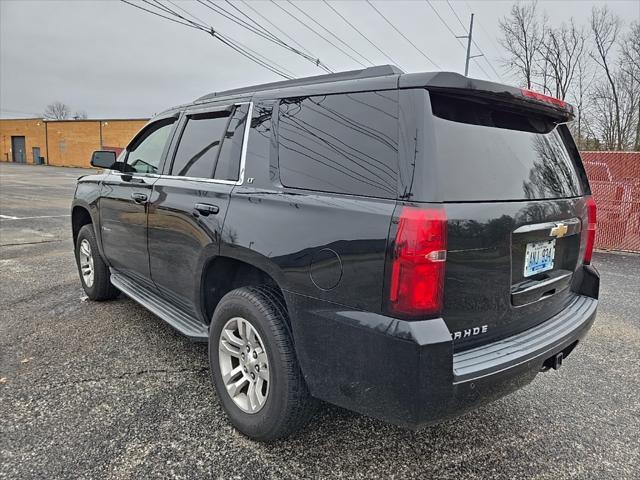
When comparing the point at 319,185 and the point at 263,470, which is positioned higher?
the point at 319,185

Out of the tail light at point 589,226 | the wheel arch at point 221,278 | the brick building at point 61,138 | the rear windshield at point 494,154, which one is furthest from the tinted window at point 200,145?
the brick building at point 61,138

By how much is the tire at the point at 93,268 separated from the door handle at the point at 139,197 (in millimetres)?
1143

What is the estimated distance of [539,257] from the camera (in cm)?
233

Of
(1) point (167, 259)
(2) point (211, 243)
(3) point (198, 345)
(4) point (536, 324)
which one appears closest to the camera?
(4) point (536, 324)

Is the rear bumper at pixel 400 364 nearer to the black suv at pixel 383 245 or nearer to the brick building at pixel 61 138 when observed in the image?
the black suv at pixel 383 245

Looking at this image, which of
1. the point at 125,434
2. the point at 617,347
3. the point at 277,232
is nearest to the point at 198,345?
the point at 125,434

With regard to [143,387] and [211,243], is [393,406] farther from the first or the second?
[143,387]

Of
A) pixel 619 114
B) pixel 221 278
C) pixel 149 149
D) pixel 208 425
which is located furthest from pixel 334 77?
pixel 619 114

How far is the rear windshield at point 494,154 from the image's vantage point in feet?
6.46

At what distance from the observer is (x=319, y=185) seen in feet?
7.23

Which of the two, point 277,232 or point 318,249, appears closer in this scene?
point 318,249

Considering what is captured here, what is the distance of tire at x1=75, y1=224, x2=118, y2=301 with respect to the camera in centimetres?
452

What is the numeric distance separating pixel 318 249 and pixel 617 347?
343 centimetres

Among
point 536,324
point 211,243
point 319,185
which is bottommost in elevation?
point 536,324
